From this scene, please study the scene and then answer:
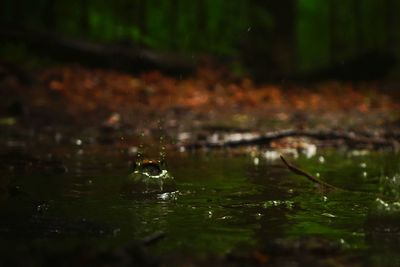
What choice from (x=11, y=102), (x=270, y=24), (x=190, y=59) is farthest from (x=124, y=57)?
(x=11, y=102)

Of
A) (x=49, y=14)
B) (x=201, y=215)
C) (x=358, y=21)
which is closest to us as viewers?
(x=201, y=215)

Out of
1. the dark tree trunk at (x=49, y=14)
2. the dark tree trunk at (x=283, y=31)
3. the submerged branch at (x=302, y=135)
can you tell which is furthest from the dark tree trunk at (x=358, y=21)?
the submerged branch at (x=302, y=135)

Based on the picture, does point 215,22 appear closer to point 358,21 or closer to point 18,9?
point 358,21

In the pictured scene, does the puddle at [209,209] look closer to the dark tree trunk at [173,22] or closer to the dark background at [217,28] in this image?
the dark background at [217,28]

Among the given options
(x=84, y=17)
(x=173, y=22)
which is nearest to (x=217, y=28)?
(x=173, y=22)

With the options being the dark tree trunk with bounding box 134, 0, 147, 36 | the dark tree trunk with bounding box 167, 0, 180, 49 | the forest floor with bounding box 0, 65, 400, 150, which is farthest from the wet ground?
the dark tree trunk with bounding box 167, 0, 180, 49

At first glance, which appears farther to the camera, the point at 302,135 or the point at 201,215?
the point at 302,135

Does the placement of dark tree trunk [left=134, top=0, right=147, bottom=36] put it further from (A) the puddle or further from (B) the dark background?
(A) the puddle

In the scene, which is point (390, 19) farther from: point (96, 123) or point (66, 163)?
point (66, 163)
